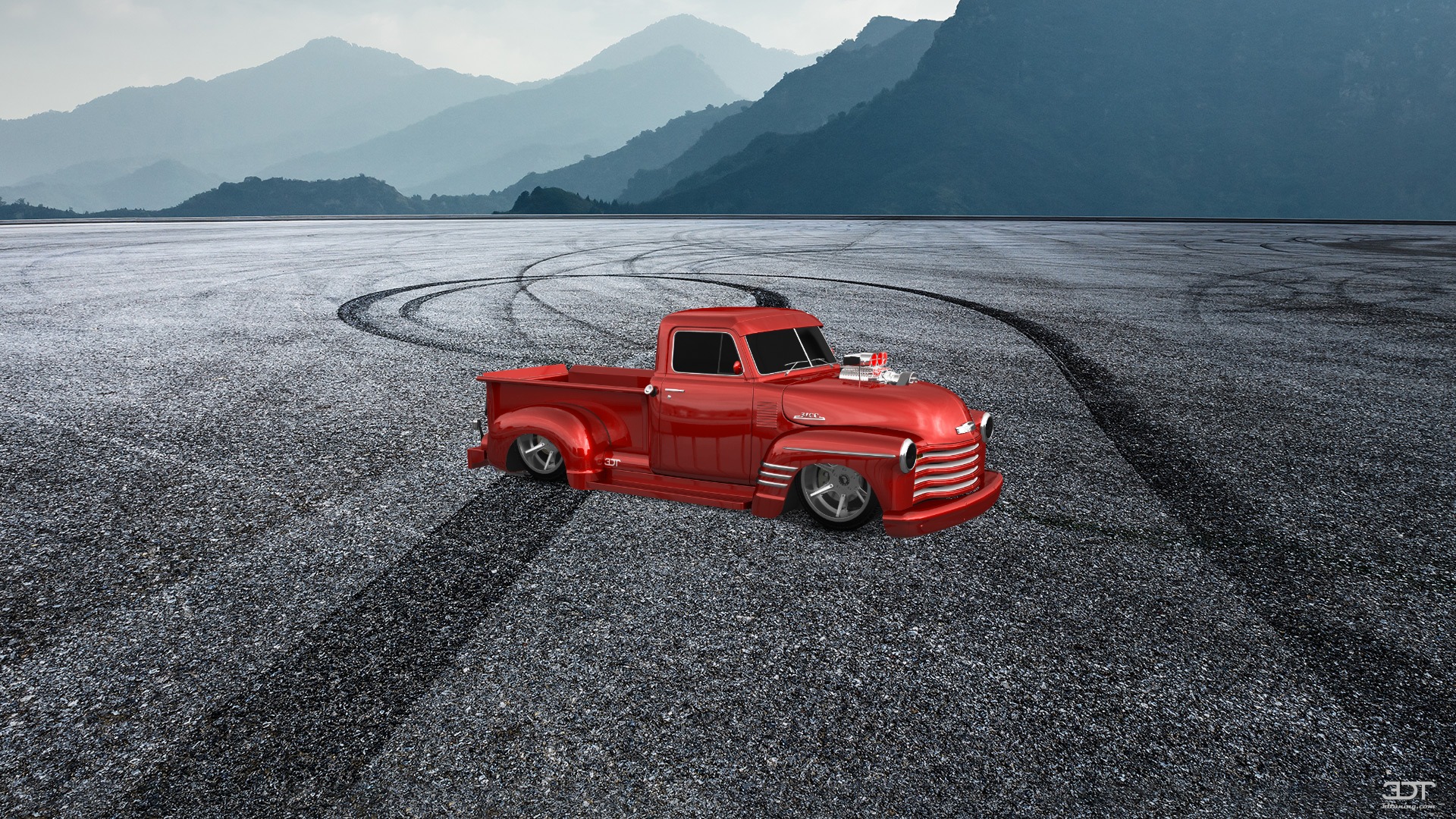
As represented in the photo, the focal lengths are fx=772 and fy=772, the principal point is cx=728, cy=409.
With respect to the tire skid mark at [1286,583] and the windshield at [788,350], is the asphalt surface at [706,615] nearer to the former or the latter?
the tire skid mark at [1286,583]

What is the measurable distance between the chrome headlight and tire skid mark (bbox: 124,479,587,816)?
273 cm

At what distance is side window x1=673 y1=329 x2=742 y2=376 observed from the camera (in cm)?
607

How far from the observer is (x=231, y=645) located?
4.59 meters

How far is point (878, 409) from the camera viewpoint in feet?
18.1

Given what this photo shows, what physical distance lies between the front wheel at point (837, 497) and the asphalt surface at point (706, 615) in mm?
199

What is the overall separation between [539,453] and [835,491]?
8.97ft

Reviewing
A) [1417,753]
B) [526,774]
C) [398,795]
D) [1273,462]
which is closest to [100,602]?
[398,795]

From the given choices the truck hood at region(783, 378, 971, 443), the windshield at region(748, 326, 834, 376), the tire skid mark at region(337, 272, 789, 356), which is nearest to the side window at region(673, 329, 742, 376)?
the windshield at region(748, 326, 834, 376)

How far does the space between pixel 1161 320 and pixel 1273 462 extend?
9207 mm

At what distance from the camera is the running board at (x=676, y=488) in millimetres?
5961

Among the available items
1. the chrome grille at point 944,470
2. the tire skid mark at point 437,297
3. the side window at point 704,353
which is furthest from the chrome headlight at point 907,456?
the tire skid mark at point 437,297

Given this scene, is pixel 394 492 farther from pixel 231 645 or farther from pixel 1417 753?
pixel 1417 753

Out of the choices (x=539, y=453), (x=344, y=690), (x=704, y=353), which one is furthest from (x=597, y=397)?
(x=344, y=690)

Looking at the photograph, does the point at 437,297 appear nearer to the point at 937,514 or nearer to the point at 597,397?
the point at 597,397
